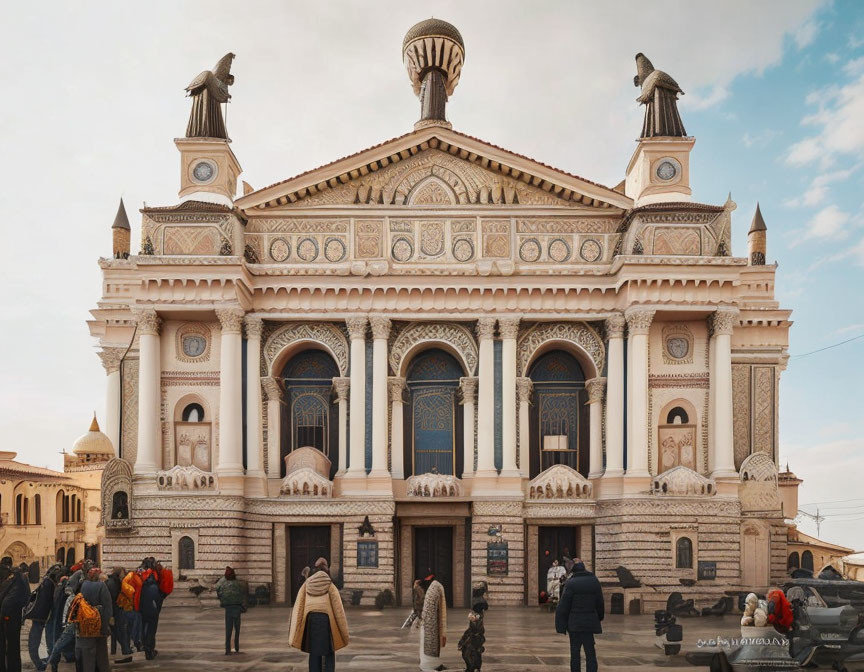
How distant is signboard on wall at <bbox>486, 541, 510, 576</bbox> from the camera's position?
3027cm

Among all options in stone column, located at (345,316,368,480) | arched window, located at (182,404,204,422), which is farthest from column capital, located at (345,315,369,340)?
arched window, located at (182,404,204,422)

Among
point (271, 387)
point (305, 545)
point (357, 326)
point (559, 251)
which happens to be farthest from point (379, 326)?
point (305, 545)

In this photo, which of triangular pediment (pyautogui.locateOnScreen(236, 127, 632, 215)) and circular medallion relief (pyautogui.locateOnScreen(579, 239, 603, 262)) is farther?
circular medallion relief (pyautogui.locateOnScreen(579, 239, 603, 262))

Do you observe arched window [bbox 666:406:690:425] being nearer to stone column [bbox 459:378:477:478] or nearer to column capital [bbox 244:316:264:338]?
stone column [bbox 459:378:477:478]

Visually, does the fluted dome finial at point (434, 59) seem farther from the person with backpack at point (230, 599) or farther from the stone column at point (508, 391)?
the person with backpack at point (230, 599)

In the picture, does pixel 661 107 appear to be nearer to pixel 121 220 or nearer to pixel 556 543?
pixel 556 543

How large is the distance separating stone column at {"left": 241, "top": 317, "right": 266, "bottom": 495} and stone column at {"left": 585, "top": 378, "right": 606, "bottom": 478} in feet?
38.4

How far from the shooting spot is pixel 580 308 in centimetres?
3200

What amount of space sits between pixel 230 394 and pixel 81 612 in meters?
16.4

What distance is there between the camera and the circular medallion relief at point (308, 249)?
106 feet

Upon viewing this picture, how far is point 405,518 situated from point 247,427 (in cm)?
638

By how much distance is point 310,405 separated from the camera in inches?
1309

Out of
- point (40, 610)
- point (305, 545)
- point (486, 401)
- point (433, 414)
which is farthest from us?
point (433, 414)

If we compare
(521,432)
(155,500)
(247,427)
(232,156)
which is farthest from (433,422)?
(232,156)
